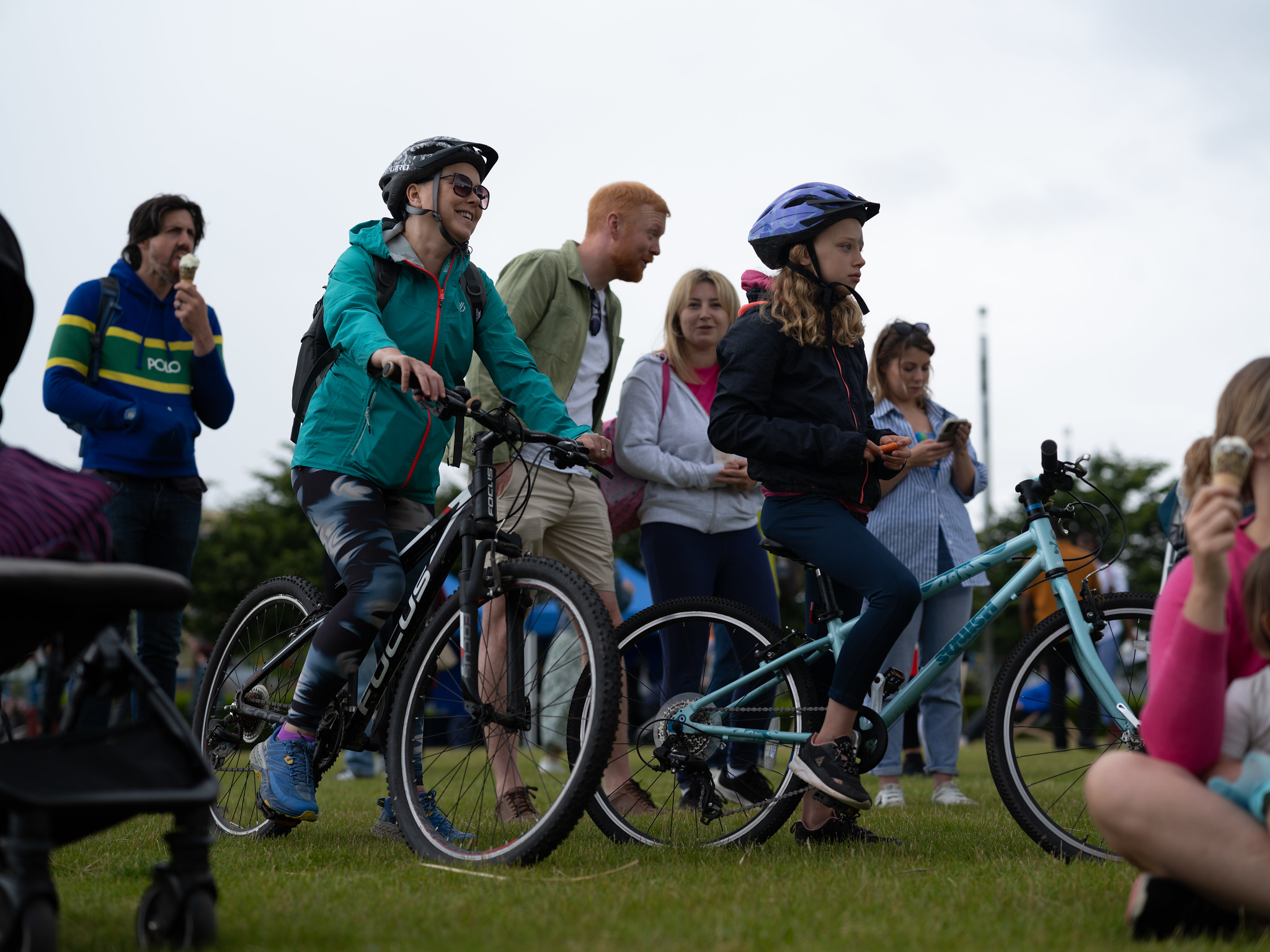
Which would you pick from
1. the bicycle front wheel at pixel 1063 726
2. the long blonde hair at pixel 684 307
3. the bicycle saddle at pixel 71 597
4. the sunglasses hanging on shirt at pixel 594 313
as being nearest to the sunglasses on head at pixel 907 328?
the long blonde hair at pixel 684 307

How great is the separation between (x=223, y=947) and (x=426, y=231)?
97.3 inches

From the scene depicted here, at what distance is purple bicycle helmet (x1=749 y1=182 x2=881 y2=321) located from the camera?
4.23 metres

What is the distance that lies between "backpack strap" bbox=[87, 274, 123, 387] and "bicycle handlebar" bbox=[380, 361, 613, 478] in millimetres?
2084

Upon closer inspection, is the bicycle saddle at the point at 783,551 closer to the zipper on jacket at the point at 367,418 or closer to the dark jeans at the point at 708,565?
the dark jeans at the point at 708,565

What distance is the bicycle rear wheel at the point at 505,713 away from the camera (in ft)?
10.6

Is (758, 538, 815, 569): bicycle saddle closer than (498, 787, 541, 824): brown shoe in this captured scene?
Yes

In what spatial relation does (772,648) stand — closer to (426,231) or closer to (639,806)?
(639,806)

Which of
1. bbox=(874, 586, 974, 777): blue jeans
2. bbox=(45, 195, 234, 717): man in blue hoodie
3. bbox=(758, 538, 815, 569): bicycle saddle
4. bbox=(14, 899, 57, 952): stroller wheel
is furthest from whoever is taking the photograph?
bbox=(874, 586, 974, 777): blue jeans

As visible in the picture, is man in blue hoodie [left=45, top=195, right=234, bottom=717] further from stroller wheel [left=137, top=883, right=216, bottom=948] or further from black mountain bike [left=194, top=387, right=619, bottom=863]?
stroller wheel [left=137, top=883, right=216, bottom=948]

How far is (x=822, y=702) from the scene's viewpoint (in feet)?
13.2

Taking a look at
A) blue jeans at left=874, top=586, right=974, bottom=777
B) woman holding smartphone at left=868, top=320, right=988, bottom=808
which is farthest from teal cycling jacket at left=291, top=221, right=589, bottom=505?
blue jeans at left=874, top=586, right=974, bottom=777

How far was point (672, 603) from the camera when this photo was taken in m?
4.15

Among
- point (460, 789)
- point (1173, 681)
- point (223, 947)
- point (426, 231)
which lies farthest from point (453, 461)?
point (1173, 681)

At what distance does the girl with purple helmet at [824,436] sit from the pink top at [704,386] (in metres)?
1.22
